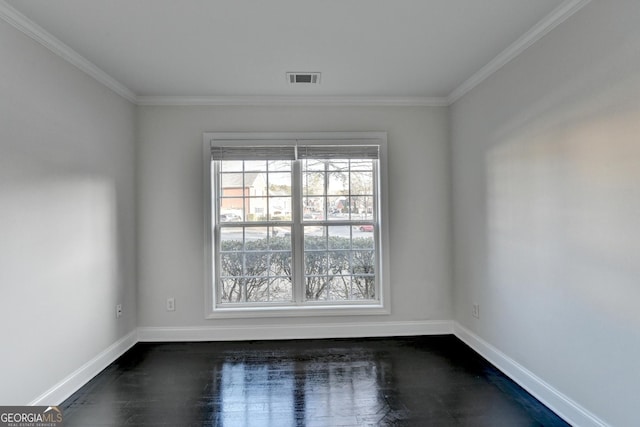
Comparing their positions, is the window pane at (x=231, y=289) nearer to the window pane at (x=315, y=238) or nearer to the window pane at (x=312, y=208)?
the window pane at (x=315, y=238)

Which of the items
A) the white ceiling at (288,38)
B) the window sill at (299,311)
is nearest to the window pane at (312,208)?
the window sill at (299,311)

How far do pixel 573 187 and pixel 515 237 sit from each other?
0.63m

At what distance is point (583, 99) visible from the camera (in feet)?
6.15

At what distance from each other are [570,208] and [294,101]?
248cm

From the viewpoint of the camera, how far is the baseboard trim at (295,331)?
333 cm

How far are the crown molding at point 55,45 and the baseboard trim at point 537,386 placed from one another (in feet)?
12.9

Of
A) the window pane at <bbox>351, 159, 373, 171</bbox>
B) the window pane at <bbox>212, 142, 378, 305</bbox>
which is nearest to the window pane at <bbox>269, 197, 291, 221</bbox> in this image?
the window pane at <bbox>212, 142, 378, 305</bbox>

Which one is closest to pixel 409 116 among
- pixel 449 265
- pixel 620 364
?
pixel 449 265

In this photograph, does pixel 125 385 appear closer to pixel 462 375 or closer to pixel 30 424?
pixel 30 424

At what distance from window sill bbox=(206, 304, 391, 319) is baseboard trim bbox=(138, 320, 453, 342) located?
112 mm

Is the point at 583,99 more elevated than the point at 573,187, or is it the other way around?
the point at 583,99

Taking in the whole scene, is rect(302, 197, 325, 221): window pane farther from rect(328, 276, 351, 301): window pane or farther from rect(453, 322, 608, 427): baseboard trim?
rect(453, 322, 608, 427): baseboard trim

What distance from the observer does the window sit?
3.40 m

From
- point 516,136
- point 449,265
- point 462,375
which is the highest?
point 516,136
